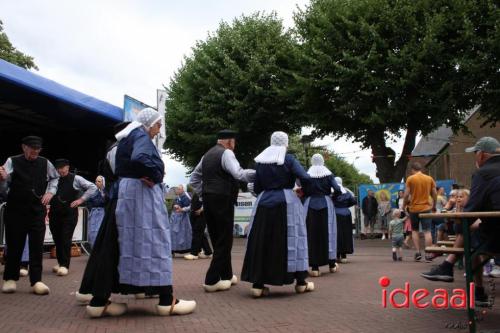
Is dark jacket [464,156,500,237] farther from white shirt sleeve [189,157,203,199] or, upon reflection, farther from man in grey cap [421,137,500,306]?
white shirt sleeve [189,157,203,199]

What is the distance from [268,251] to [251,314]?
134 centimetres

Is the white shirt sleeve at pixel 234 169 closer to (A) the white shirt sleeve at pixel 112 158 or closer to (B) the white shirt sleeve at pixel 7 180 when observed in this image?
(A) the white shirt sleeve at pixel 112 158

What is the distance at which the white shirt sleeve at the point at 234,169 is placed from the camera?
705 cm

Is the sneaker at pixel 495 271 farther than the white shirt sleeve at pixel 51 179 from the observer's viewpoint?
Yes

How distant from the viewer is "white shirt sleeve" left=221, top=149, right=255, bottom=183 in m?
7.05

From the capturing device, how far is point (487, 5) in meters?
21.4

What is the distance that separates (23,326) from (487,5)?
21.1m

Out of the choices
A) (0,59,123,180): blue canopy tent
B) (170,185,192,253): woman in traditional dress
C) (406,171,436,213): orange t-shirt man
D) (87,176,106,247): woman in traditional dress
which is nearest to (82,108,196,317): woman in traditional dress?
(406,171,436,213): orange t-shirt man

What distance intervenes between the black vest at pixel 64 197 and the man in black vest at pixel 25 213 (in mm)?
2275

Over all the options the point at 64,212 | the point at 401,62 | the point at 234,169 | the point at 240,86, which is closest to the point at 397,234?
the point at 234,169

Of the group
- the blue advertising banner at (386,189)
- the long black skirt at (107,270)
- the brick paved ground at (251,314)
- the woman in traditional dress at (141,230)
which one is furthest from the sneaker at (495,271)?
the blue advertising banner at (386,189)

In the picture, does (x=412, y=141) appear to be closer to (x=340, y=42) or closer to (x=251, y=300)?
(x=340, y=42)

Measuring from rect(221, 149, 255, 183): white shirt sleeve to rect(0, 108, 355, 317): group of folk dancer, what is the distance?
1cm

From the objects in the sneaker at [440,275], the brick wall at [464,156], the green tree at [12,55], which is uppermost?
the green tree at [12,55]
